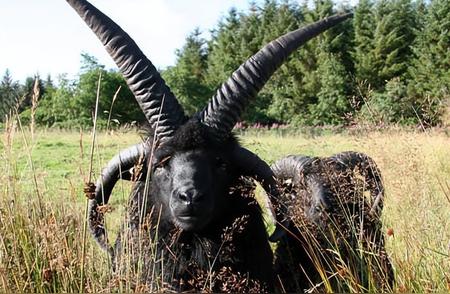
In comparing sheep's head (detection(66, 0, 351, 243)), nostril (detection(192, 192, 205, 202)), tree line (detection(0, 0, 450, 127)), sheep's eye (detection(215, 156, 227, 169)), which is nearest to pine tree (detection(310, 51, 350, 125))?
tree line (detection(0, 0, 450, 127))

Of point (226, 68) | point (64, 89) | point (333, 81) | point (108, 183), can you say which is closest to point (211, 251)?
point (108, 183)

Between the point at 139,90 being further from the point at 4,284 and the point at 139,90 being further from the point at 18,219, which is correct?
the point at 4,284

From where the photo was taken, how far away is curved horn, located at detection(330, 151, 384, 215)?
17.6ft

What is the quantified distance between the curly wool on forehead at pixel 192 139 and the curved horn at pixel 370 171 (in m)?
1.16

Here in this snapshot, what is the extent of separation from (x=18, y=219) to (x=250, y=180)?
5.22 ft

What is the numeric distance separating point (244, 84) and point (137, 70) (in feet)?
2.68

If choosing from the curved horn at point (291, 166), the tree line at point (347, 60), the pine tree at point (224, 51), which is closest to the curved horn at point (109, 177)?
the curved horn at point (291, 166)

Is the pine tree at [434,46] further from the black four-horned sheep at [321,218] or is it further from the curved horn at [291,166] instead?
the black four-horned sheep at [321,218]

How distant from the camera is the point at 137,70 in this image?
5.03 meters

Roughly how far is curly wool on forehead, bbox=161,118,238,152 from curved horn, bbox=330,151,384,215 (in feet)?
3.80

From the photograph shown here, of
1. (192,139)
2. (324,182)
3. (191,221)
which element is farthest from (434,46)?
(191,221)

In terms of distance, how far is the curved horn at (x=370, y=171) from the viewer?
211 inches

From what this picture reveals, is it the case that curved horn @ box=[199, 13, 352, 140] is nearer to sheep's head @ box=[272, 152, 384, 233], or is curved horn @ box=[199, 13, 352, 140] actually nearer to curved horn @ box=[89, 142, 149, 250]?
curved horn @ box=[89, 142, 149, 250]

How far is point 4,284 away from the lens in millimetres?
3752
